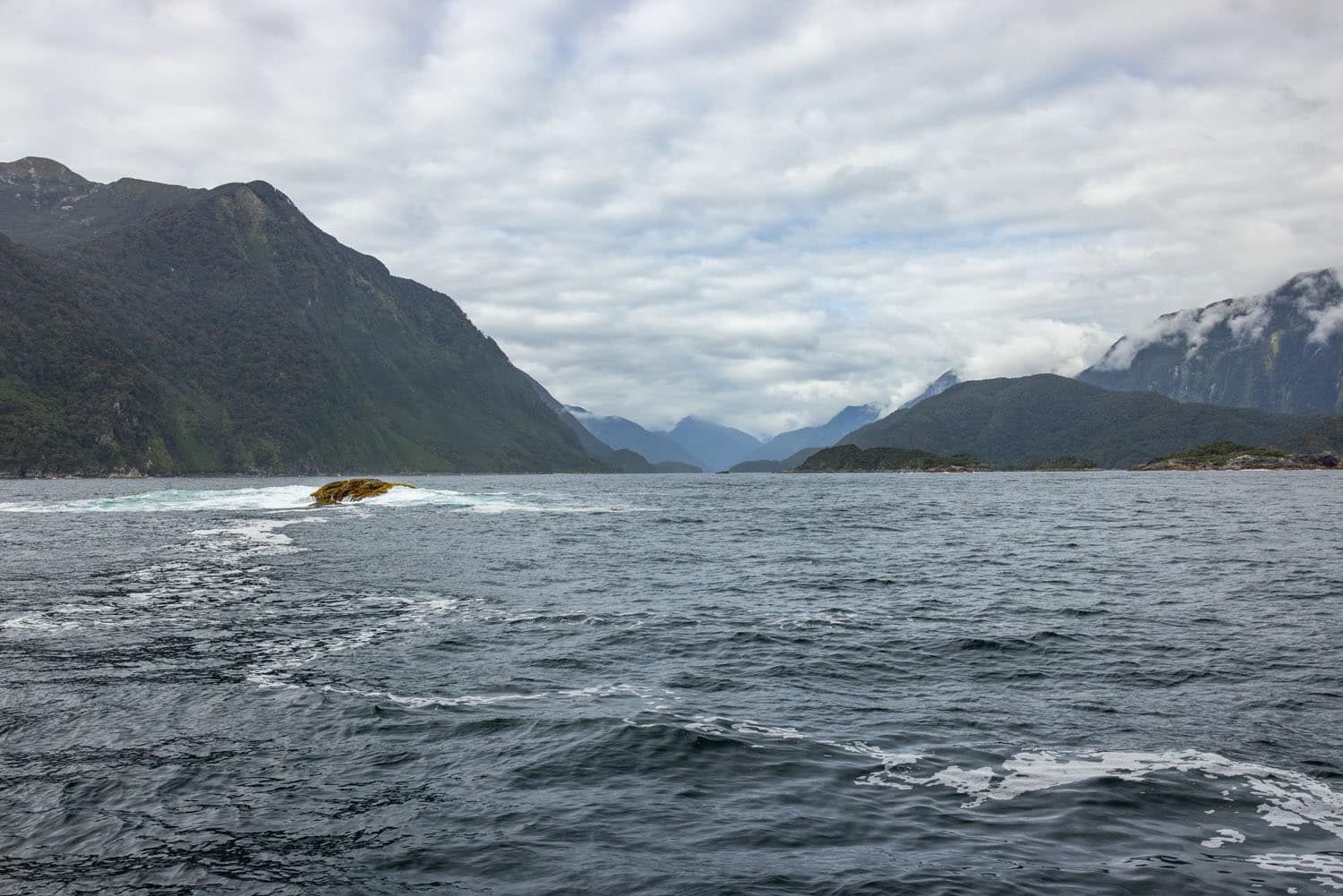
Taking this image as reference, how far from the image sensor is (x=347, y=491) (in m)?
106

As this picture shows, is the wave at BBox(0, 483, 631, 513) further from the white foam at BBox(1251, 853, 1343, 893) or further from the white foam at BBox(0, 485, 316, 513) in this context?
the white foam at BBox(1251, 853, 1343, 893)

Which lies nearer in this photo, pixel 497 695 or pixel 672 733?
pixel 672 733

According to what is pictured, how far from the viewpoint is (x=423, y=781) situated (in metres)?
13.8

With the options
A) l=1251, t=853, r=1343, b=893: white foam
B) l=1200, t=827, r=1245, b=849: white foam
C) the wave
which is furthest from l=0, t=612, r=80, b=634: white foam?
the wave

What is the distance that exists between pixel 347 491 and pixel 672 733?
9984 centimetres

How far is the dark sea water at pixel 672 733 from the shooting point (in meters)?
10.8

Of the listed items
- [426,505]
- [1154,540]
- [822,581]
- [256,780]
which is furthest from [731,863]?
[426,505]

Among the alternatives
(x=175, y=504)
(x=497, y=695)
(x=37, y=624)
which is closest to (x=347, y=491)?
(x=175, y=504)

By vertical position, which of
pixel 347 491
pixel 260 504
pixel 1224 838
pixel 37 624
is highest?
pixel 347 491

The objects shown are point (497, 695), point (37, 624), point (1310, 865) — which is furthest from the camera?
point (37, 624)

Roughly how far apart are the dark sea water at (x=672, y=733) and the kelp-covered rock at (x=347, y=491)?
221 feet

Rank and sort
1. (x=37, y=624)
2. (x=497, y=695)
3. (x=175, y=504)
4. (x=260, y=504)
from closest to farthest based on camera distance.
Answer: (x=497, y=695) → (x=37, y=624) → (x=260, y=504) → (x=175, y=504)

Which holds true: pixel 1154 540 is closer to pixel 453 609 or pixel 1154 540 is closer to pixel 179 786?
pixel 453 609

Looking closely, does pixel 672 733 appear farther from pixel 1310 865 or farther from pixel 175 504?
pixel 175 504
